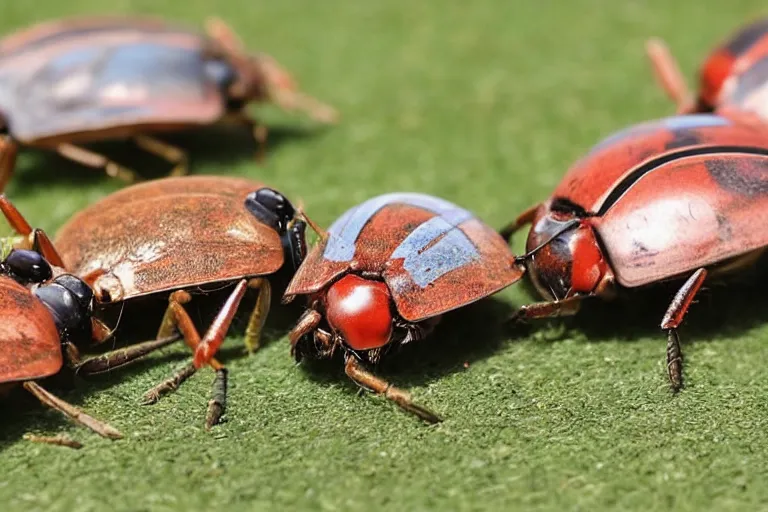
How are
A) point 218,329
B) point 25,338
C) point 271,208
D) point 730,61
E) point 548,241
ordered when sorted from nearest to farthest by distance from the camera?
point 25,338 → point 218,329 → point 548,241 → point 271,208 → point 730,61

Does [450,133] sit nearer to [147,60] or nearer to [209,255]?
[147,60]

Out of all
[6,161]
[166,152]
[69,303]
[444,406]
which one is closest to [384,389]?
[444,406]

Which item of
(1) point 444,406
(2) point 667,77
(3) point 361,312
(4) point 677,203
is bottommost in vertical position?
(1) point 444,406

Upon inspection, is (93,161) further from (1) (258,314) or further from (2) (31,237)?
(1) (258,314)

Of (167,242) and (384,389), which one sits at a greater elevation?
(167,242)

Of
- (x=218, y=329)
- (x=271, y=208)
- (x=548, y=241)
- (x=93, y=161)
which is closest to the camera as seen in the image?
(x=218, y=329)

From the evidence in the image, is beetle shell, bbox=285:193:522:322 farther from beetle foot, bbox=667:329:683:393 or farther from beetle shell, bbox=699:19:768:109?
beetle shell, bbox=699:19:768:109

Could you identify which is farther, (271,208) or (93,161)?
(93,161)
